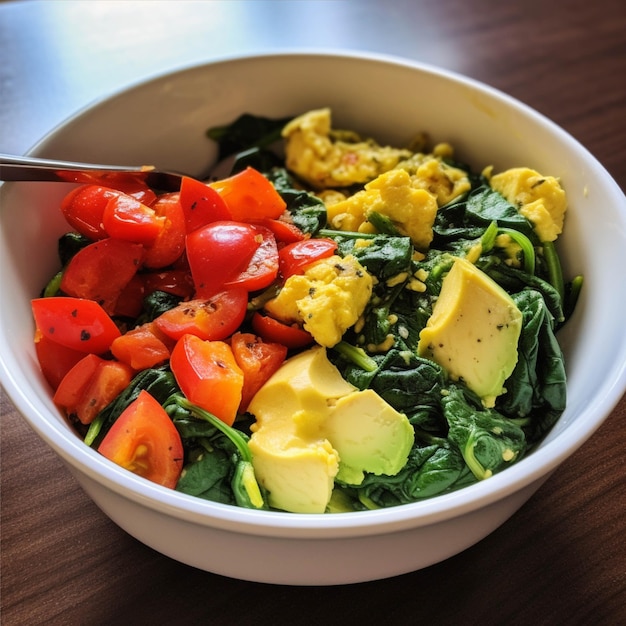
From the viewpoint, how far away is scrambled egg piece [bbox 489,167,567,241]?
6.41 ft

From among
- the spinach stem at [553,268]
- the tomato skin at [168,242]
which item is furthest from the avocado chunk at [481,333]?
the tomato skin at [168,242]

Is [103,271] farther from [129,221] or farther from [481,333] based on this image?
[481,333]

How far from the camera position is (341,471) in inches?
61.6

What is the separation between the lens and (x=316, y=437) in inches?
61.3

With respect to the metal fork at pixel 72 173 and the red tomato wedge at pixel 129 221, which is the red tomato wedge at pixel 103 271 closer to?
the red tomato wedge at pixel 129 221

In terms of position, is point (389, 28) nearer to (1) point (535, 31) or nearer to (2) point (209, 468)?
(1) point (535, 31)

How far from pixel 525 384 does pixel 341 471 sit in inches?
19.2

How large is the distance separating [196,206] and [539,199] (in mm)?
958

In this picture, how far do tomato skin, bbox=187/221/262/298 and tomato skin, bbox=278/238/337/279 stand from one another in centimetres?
10

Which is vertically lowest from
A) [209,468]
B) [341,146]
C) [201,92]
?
[209,468]

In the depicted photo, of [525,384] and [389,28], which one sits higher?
[389,28]

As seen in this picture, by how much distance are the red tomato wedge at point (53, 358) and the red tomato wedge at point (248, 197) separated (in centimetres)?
59

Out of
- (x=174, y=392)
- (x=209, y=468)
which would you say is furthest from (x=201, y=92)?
(x=209, y=468)

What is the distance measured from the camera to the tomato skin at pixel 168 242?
1922 mm
